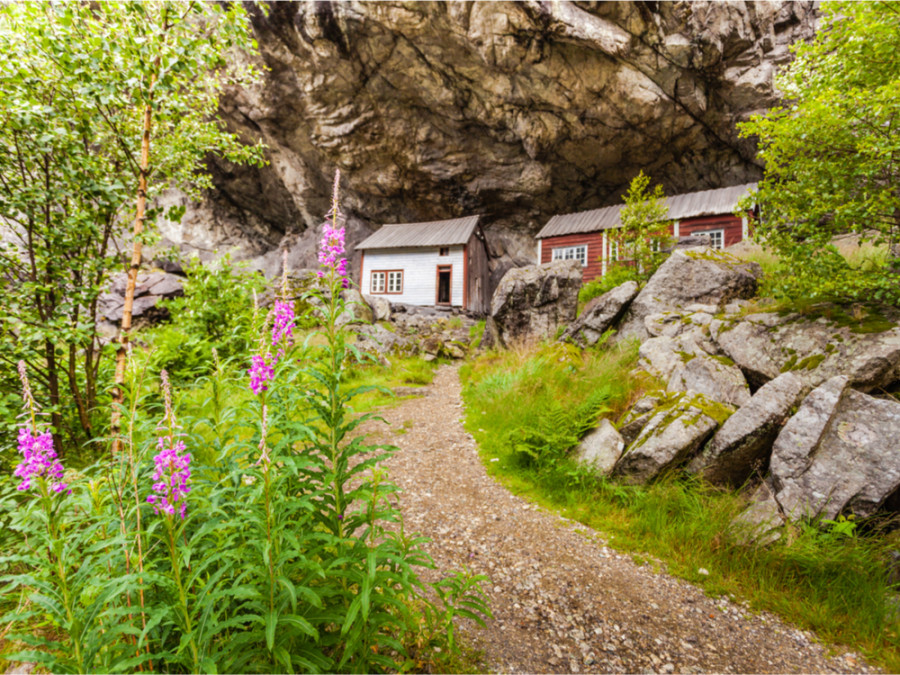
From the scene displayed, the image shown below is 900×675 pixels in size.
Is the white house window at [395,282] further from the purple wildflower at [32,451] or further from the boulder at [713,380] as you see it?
the purple wildflower at [32,451]

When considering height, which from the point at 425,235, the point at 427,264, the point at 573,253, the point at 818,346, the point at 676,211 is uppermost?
the point at 676,211

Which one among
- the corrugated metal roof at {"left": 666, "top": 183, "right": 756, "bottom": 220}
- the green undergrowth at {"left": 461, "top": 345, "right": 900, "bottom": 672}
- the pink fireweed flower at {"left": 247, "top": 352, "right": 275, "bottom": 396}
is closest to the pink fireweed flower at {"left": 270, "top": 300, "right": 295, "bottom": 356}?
the pink fireweed flower at {"left": 247, "top": 352, "right": 275, "bottom": 396}

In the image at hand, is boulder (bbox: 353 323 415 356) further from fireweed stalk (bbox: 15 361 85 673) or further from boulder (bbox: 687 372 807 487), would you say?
fireweed stalk (bbox: 15 361 85 673)

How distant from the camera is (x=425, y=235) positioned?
25.7 m

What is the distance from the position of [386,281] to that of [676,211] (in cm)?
1917

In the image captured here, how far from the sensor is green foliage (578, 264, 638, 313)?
12516mm

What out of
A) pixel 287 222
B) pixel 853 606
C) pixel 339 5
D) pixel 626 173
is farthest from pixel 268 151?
pixel 853 606

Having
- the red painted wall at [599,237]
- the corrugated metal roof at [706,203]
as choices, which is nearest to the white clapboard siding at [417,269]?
the red painted wall at [599,237]

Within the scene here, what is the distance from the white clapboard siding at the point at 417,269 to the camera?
80.2ft

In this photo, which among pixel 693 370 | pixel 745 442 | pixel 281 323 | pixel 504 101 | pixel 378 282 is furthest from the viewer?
pixel 378 282

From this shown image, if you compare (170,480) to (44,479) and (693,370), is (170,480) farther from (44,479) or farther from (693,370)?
(693,370)

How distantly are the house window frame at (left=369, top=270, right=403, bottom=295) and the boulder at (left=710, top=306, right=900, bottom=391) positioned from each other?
21.3 m

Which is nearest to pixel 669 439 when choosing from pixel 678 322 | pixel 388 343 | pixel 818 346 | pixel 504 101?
pixel 818 346

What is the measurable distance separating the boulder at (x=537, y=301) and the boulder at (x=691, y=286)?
Answer: 2.87m
